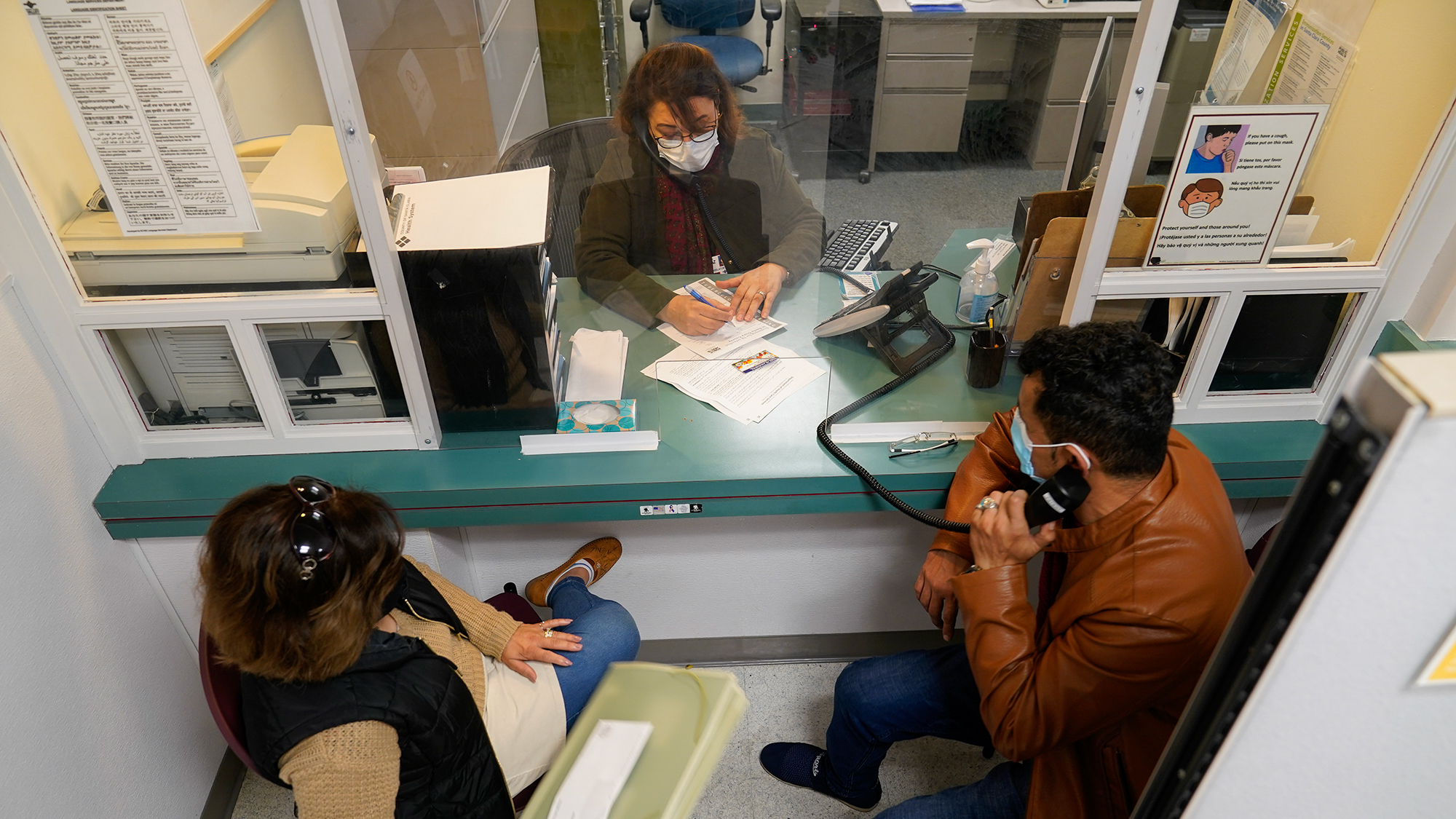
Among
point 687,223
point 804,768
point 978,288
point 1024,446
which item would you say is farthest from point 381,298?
point 804,768

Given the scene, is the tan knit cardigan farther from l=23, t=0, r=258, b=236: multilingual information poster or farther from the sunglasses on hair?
l=23, t=0, r=258, b=236: multilingual information poster

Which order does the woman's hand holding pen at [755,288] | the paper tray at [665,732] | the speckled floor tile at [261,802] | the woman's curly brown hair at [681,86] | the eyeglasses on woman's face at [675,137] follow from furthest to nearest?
1. the speckled floor tile at [261,802]
2. the woman's hand holding pen at [755,288]
3. the eyeglasses on woman's face at [675,137]
4. the woman's curly brown hair at [681,86]
5. the paper tray at [665,732]

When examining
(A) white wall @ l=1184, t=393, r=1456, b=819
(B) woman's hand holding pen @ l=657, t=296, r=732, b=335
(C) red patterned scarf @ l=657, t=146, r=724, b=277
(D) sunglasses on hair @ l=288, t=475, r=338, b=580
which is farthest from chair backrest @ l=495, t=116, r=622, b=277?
(A) white wall @ l=1184, t=393, r=1456, b=819

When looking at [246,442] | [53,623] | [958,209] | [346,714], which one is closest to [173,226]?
[246,442]

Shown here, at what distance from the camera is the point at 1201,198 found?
5.23 ft

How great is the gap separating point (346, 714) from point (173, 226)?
2.99 ft

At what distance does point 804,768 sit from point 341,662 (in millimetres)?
1232

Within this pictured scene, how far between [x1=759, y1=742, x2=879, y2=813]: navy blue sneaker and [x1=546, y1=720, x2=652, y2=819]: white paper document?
944 mm

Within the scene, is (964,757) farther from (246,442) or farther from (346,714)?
(246,442)

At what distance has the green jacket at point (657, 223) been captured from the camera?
1614 mm

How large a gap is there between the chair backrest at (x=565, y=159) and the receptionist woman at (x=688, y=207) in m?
0.03

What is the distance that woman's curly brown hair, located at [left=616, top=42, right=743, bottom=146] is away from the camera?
58.8 inches

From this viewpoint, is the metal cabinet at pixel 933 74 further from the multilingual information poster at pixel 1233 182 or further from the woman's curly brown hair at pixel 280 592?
the woman's curly brown hair at pixel 280 592

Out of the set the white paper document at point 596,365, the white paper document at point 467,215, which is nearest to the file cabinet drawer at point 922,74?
the white paper document at point 467,215
